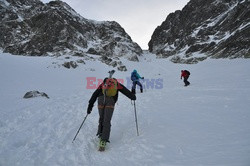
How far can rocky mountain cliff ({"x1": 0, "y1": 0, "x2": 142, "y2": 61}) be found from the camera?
236 feet

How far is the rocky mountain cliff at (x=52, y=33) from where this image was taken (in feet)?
236

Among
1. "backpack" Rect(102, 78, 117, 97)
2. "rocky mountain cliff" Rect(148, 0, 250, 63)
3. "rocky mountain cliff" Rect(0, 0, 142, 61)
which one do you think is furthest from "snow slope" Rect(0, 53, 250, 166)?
"rocky mountain cliff" Rect(0, 0, 142, 61)

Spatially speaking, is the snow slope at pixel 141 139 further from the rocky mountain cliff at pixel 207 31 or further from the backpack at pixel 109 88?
the rocky mountain cliff at pixel 207 31

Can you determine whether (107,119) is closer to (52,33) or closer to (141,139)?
(141,139)

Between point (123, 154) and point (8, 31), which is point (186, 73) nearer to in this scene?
point (123, 154)

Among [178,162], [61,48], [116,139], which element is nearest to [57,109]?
[116,139]

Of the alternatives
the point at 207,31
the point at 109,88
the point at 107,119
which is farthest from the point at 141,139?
the point at 207,31

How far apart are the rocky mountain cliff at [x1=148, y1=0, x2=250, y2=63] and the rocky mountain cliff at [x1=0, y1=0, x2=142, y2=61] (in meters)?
21.9

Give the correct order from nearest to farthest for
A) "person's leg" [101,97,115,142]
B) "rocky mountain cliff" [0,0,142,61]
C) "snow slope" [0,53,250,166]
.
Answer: "snow slope" [0,53,250,166] < "person's leg" [101,97,115,142] < "rocky mountain cliff" [0,0,142,61]

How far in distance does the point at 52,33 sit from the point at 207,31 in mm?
59680

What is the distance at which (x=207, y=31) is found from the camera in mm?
70875

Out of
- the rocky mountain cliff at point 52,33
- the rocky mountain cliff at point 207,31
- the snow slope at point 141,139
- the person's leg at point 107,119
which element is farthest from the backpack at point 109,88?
the rocky mountain cliff at point 52,33

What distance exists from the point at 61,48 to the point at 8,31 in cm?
3080

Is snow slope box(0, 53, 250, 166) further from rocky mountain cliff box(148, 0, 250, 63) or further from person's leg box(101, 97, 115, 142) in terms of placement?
rocky mountain cliff box(148, 0, 250, 63)
